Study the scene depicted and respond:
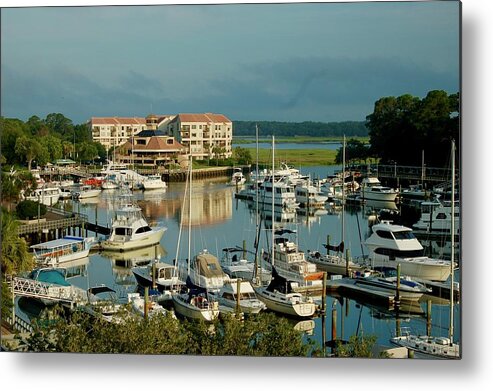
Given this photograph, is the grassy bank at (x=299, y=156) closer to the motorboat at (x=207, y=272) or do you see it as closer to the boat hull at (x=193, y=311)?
the motorboat at (x=207, y=272)

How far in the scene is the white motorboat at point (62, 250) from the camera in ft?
26.1

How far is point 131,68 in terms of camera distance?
22.1 ft

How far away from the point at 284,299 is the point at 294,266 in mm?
576

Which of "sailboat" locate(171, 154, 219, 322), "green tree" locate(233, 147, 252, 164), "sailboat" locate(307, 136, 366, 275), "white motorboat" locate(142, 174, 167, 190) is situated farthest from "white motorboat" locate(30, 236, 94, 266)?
"sailboat" locate(307, 136, 366, 275)

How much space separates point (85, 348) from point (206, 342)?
796 millimetres

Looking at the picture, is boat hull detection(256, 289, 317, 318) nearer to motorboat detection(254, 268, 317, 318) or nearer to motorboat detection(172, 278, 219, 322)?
motorboat detection(254, 268, 317, 318)

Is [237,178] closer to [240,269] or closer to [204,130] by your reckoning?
[240,269]

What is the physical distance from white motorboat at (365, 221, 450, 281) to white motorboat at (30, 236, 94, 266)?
102 inches

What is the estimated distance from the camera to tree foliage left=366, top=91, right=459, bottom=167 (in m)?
6.41

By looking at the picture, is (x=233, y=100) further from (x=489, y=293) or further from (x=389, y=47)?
(x=489, y=293)

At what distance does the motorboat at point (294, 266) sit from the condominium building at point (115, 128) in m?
1.75

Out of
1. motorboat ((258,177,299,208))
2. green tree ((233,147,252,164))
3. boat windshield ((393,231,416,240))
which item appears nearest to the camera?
green tree ((233,147,252,164))

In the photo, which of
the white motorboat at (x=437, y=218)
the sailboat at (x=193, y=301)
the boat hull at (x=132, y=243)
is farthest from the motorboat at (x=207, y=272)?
the white motorboat at (x=437, y=218)

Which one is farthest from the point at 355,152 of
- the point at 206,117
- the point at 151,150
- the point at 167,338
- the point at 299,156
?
the point at 167,338
